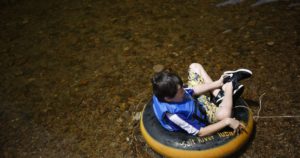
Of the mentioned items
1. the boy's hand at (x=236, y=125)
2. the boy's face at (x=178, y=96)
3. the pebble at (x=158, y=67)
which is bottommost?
the pebble at (x=158, y=67)

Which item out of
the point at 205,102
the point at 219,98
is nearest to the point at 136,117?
the point at 205,102

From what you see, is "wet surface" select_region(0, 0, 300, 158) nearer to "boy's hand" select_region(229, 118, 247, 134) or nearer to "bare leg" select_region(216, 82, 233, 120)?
"boy's hand" select_region(229, 118, 247, 134)

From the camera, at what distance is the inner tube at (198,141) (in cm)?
329

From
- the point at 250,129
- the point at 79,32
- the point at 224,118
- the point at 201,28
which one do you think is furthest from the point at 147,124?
the point at 79,32

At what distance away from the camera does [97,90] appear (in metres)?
5.13

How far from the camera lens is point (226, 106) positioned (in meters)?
3.50

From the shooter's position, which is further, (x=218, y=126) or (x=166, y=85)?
(x=218, y=126)

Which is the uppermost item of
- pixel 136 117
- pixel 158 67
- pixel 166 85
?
pixel 166 85

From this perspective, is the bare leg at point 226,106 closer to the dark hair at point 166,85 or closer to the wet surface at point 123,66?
the wet surface at point 123,66

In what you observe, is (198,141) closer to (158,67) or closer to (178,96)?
(178,96)

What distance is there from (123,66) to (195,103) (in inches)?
93.0

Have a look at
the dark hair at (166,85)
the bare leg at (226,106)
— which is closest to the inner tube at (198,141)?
the bare leg at (226,106)

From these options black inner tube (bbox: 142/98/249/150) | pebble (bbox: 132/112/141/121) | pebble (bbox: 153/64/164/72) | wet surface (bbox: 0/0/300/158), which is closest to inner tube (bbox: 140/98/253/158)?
black inner tube (bbox: 142/98/249/150)

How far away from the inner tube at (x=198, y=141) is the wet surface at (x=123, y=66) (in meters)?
0.34
